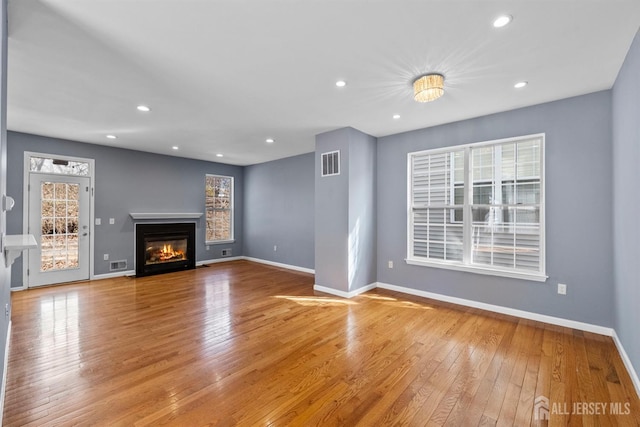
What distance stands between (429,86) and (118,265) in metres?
6.55

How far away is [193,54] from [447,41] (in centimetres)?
213

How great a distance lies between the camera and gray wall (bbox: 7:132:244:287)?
4641mm

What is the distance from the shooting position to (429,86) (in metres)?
2.66

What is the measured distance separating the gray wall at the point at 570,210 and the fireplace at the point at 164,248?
590 cm

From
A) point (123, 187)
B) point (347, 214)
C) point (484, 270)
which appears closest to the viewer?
point (484, 270)

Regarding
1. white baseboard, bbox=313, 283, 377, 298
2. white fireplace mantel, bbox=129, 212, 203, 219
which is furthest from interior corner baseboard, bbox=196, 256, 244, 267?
white baseboard, bbox=313, 283, 377, 298

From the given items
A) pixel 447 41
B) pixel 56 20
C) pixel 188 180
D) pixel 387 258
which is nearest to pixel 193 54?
pixel 56 20

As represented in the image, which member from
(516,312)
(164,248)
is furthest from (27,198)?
(516,312)

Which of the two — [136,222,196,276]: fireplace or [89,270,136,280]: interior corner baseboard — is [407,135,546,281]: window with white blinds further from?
[89,270,136,280]: interior corner baseboard

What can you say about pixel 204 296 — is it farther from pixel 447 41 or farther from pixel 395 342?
pixel 447 41

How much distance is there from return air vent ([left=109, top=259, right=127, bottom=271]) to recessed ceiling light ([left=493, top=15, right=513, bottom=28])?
278 inches

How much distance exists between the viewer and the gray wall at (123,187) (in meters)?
4.64

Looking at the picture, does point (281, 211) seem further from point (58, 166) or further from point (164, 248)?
point (58, 166)

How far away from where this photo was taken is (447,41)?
2195mm
